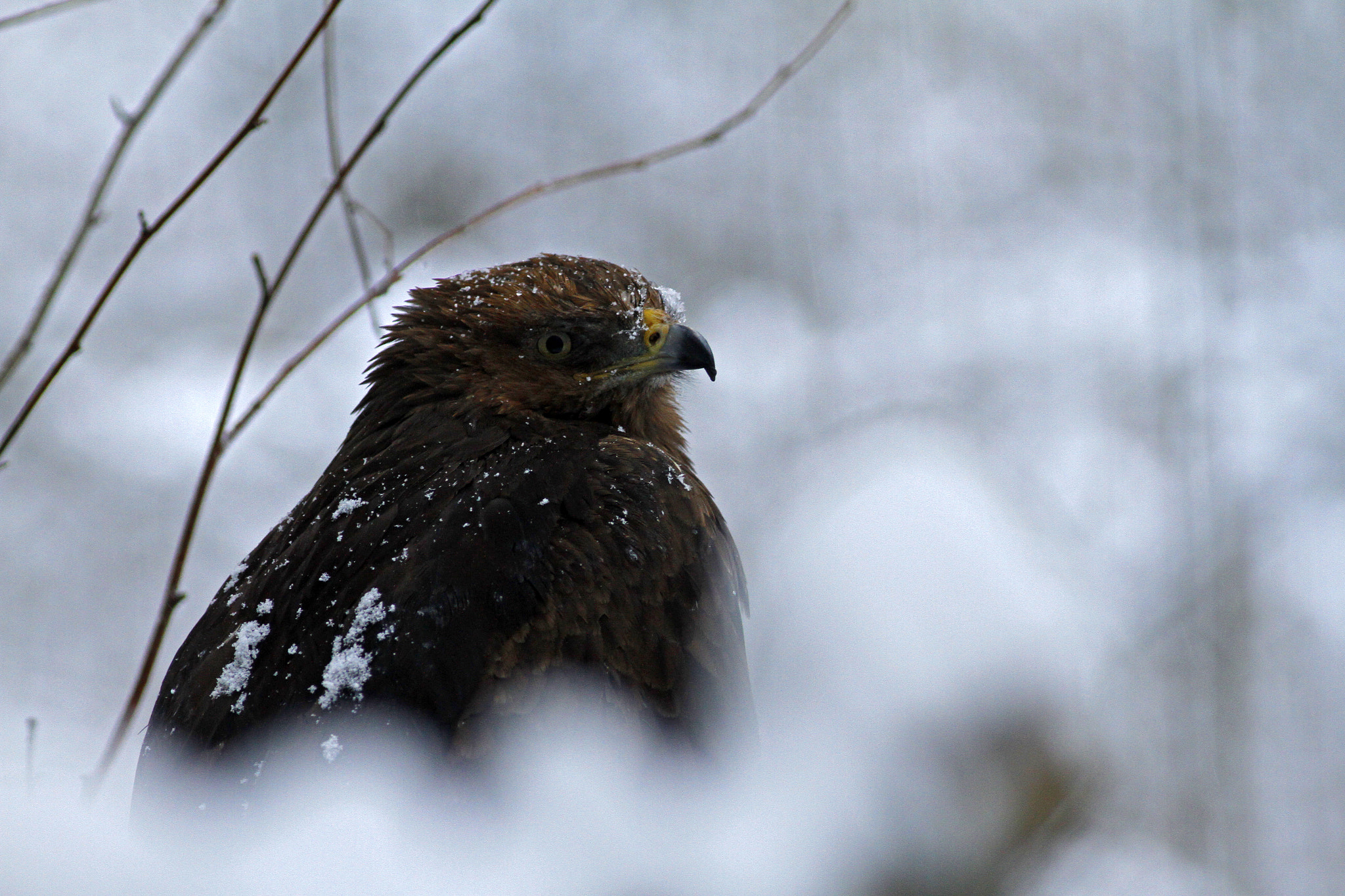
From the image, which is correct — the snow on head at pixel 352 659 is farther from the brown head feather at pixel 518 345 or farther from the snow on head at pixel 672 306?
the snow on head at pixel 672 306

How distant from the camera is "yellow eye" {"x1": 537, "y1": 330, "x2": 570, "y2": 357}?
10.1 feet

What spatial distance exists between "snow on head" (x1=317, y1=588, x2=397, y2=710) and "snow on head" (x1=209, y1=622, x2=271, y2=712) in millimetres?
206

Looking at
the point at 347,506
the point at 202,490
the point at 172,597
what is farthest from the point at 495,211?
the point at 172,597

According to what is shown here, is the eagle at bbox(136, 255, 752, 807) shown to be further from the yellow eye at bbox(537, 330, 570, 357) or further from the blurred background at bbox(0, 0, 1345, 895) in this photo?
the blurred background at bbox(0, 0, 1345, 895)

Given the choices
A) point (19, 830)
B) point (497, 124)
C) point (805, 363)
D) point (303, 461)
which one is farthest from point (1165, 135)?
point (19, 830)

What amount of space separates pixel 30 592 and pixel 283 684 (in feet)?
20.1

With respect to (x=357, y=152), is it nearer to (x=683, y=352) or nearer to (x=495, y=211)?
(x=495, y=211)

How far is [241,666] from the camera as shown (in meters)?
2.41

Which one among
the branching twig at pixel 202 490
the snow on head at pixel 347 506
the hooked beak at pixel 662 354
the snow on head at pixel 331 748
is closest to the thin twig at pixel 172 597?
the branching twig at pixel 202 490

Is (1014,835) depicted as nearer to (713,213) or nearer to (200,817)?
(200,817)

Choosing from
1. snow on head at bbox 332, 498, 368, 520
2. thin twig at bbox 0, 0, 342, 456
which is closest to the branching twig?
thin twig at bbox 0, 0, 342, 456

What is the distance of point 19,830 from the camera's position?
37.2 inches

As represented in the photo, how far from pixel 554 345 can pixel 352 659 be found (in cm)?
113

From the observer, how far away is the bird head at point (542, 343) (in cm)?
307
